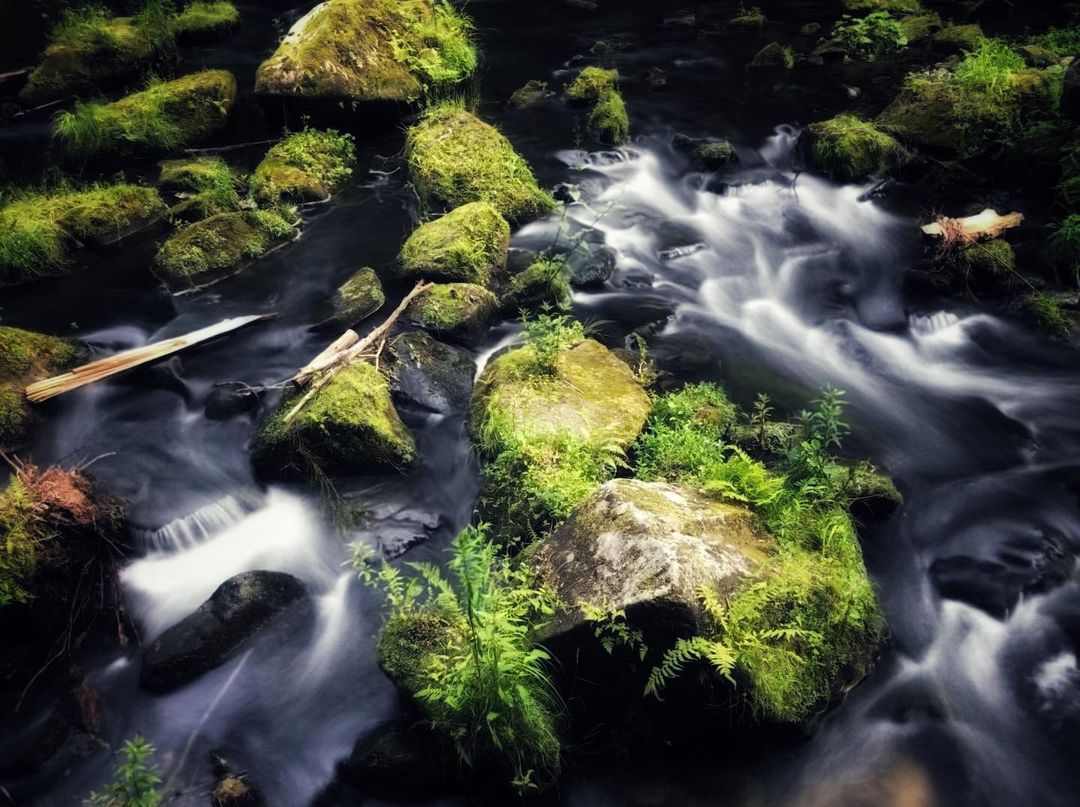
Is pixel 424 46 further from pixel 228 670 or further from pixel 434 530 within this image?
pixel 228 670

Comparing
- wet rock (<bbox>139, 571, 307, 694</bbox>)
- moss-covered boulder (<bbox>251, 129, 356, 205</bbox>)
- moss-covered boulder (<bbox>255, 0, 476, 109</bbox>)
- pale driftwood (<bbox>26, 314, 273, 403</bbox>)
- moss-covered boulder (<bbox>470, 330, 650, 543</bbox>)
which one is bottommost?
wet rock (<bbox>139, 571, 307, 694</bbox>)

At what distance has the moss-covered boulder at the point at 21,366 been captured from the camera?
6504 millimetres

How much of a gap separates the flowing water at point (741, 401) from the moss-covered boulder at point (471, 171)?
1.51ft

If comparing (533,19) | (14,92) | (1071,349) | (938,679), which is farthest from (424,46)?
(938,679)

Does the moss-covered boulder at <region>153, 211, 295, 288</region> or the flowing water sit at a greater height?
the moss-covered boulder at <region>153, 211, 295, 288</region>

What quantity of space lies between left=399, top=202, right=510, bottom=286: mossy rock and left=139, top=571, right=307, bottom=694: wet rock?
381 cm

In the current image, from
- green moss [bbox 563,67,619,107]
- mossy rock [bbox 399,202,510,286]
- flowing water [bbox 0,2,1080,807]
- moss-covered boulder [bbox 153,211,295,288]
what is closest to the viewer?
flowing water [bbox 0,2,1080,807]

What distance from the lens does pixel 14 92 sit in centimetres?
1313

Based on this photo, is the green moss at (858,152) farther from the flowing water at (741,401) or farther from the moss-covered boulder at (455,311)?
the moss-covered boulder at (455,311)

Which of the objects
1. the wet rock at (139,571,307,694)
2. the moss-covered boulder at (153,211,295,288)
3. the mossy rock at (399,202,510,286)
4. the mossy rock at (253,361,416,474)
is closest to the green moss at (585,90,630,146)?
the mossy rock at (399,202,510,286)

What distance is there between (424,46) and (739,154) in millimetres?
5532

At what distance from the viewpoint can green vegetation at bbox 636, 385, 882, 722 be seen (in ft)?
13.7

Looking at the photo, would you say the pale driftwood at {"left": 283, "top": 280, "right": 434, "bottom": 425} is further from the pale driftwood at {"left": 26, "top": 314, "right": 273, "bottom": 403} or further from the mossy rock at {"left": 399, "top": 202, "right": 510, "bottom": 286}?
the pale driftwood at {"left": 26, "top": 314, "right": 273, "bottom": 403}

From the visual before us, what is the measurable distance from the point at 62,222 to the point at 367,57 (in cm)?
501
